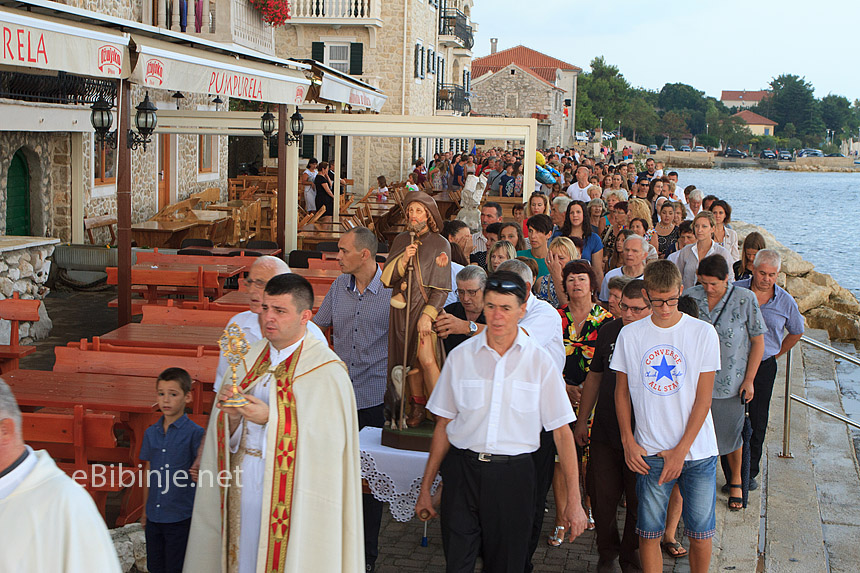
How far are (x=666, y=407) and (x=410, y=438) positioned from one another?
138 cm

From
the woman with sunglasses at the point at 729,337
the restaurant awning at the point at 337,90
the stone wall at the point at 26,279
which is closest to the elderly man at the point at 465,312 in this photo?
the woman with sunglasses at the point at 729,337

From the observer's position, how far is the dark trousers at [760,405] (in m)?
6.75

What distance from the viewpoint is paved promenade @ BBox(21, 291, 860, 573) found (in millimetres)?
5805

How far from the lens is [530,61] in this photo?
3885 inches

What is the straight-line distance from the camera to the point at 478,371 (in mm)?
4246

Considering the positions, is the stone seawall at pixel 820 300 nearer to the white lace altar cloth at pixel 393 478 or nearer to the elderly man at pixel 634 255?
the elderly man at pixel 634 255

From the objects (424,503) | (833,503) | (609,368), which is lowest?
(833,503)

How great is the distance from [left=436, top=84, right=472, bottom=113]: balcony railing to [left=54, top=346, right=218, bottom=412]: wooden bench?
130 ft

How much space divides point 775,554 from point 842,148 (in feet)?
633

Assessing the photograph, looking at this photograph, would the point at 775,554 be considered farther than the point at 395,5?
No

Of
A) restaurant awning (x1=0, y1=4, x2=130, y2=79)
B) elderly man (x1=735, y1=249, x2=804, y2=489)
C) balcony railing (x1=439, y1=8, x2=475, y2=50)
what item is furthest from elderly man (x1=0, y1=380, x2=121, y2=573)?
balcony railing (x1=439, y1=8, x2=475, y2=50)

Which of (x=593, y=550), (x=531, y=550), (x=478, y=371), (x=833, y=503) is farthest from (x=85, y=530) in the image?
(x=833, y=503)

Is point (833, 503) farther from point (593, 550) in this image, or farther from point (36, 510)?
point (36, 510)

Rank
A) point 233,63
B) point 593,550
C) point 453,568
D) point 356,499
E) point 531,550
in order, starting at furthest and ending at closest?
point 233,63 → point 593,550 → point 531,550 → point 453,568 → point 356,499
